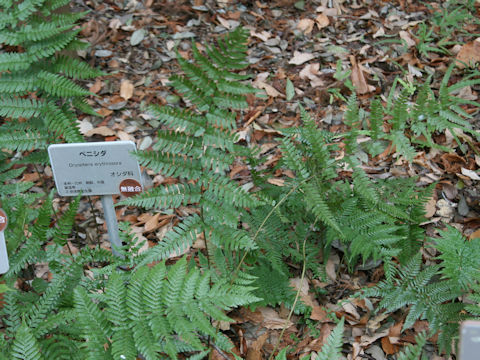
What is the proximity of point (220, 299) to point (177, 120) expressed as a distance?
941 mm

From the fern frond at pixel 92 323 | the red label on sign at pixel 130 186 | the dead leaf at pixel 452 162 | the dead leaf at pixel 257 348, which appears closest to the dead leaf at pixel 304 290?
the dead leaf at pixel 257 348

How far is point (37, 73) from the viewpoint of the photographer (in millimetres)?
2812

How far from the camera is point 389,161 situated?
366cm

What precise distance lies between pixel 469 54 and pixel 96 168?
Answer: 3.48 m

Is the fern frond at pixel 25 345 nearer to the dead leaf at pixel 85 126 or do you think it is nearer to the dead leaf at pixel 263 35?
the dead leaf at pixel 85 126

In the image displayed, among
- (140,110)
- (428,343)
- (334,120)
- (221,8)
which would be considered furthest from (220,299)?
(221,8)

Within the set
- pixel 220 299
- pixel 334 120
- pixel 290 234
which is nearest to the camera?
pixel 220 299

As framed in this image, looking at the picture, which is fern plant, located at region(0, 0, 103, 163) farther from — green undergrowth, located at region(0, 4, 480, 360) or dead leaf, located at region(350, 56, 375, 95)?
dead leaf, located at region(350, 56, 375, 95)

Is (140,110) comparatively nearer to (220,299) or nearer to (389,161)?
(389,161)

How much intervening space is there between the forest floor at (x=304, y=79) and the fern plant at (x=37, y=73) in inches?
34.0

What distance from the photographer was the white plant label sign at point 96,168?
2498 mm

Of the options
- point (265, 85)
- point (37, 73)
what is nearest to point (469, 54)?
point (265, 85)

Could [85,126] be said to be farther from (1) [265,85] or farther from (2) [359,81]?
(2) [359,81]

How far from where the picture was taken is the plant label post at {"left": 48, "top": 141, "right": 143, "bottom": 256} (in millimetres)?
2498
